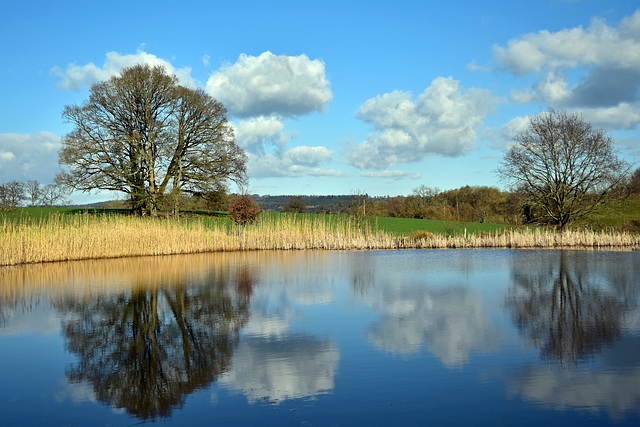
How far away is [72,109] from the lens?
2748 cm

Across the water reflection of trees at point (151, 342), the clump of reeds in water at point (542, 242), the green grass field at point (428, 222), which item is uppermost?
the green grass field at point (428, 222)

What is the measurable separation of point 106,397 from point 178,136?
84.8 feet

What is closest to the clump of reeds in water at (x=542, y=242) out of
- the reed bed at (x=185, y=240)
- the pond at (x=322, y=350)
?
the reed bed at (x=185, y=240)

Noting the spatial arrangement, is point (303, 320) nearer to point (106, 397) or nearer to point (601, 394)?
point (106, 397)

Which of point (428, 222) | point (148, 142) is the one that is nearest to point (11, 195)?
point (148, 142)

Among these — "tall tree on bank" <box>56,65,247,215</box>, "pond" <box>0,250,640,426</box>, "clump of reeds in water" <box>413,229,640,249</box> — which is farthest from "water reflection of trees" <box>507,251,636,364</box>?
"tall tree on bank" <box>56,65,247,215</box>

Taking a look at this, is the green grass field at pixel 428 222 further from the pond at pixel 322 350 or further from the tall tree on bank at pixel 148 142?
the pond at pixel 322 350

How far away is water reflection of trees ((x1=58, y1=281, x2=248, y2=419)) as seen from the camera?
15.4ft

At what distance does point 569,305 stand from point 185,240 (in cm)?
1400

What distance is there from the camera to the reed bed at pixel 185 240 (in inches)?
627

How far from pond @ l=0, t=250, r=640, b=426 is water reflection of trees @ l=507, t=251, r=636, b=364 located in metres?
0.04

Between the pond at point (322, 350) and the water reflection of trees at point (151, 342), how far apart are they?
3 cm

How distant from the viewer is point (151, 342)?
6.38m

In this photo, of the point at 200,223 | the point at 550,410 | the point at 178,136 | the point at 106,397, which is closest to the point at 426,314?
the point at 550,410
